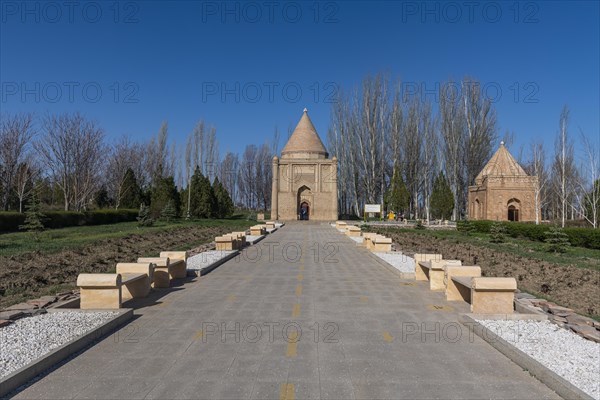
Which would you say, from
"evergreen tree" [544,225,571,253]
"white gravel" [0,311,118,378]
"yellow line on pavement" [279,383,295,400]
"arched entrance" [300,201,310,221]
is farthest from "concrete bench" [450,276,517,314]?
"arched entrance" [300,201,310,221]

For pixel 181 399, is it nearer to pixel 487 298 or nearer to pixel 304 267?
pixel 487 298

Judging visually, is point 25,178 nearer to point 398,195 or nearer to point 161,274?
point 161,274

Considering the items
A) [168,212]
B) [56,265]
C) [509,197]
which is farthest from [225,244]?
[509,197]

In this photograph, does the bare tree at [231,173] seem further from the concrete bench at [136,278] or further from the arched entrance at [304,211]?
the concrete bench at [136,278]

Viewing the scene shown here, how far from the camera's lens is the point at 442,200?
4244 cm

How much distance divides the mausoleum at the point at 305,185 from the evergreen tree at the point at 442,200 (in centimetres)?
935

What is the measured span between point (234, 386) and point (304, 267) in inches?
320

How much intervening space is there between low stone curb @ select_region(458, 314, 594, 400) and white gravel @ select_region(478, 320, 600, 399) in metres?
0.08

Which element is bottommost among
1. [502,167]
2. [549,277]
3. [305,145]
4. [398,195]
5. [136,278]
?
[549,277]

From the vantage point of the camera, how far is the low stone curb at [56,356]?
390cm

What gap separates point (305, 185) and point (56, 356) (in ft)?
128

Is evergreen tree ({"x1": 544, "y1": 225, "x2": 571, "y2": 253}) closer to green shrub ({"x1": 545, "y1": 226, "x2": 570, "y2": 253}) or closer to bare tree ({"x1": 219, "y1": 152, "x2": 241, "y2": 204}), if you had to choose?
green shrub ({"x1": 545, "y1": 226, "x2": 570, "y2": 253})

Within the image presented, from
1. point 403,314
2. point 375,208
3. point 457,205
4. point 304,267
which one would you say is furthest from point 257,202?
point 403,314

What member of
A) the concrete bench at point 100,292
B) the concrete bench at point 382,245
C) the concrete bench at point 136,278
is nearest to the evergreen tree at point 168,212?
the concrete bench at point 382,245
